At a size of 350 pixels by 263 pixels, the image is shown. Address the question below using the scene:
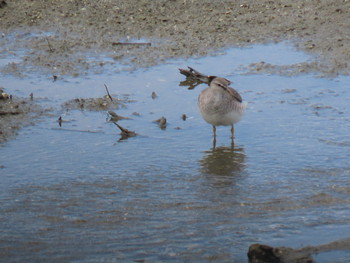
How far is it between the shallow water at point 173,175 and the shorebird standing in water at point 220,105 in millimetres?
250

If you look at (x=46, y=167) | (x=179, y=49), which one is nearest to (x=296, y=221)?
(x=46, y=167)

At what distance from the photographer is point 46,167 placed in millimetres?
7559

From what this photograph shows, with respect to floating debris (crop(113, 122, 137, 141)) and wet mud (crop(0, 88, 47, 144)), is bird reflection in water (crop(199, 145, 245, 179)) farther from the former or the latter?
wet mud (crop(0, 88, 47, 144))

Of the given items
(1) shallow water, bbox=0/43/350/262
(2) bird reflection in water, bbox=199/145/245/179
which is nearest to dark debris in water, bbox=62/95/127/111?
(1) shallow water, bbox=0/43/350/262

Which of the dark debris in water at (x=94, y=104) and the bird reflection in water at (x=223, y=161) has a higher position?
the dark debris in water at (x=94, y=104)

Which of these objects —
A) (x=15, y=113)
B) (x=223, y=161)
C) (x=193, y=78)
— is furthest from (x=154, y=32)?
(x=223, y=161)

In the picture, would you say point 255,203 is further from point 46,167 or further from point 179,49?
point 179,49

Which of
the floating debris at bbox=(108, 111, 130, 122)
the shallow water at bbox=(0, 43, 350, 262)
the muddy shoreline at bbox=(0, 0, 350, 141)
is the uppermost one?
the muddy shoreline at bbox=(0, 0, 350, 141)

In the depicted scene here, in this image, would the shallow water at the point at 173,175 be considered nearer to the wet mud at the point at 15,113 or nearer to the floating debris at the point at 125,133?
the floating debris at the point at 125,133

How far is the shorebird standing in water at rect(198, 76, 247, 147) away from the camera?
847 centimetres

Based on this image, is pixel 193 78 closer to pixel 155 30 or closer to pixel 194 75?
pixel 194 75

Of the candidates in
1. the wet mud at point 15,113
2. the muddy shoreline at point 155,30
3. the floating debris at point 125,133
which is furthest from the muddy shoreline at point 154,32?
the floating debris at point 125,133

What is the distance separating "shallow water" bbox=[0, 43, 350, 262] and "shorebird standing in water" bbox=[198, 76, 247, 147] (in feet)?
0.82

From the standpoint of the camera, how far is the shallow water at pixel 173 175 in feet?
19.0
